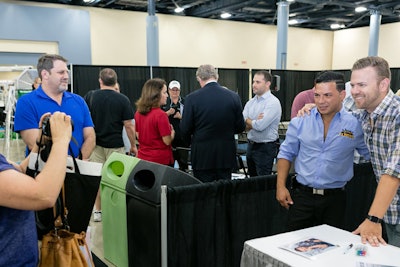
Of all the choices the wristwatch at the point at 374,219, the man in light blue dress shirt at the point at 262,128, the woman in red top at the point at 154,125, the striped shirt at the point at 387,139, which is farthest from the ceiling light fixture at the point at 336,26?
the wristwatch at the point at 374,219

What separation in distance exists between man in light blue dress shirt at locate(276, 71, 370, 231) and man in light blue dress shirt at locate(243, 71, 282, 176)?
1622mm

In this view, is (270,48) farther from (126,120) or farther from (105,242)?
(105,242)

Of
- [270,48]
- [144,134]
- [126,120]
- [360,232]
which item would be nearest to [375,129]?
[360,232]

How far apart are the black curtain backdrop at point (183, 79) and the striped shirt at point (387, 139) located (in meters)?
5.94

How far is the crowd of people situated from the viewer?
1.24 meters

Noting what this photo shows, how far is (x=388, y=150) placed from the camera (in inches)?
69.0

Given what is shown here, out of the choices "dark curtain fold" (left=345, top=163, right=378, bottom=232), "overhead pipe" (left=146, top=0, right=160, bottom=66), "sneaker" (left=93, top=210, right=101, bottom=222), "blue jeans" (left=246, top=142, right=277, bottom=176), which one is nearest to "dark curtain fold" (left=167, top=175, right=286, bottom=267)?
"dark curtain fold" (left=345, top=163, right=378, bottom=232)

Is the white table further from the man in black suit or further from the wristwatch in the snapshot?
the man in black suit

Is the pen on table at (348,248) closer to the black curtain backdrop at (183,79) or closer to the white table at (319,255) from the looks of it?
the white table at (319,255)

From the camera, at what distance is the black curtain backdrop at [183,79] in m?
6.93

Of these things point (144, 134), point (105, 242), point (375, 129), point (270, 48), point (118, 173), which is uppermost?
point (270, 48)

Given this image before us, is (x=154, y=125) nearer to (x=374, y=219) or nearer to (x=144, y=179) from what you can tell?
(x=144, y=179)

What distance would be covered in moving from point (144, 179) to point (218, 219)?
24.5 inches

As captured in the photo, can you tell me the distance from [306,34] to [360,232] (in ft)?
50.0
